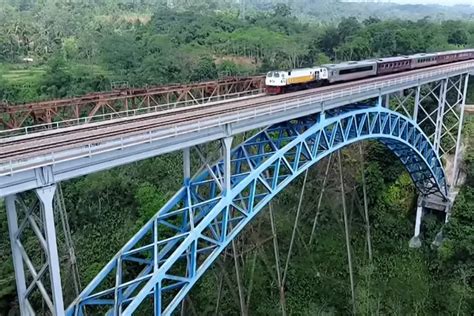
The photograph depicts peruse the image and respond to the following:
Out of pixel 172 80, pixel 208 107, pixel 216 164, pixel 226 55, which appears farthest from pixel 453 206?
pixel 226 55

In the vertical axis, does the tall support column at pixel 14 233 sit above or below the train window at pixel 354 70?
below

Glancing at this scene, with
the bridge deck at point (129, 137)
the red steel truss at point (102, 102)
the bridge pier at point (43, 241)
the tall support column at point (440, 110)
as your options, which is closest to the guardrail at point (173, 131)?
the bridge deck at point (129, 137)

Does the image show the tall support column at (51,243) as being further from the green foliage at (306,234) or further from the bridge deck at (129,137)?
the green foliage at (306,234)

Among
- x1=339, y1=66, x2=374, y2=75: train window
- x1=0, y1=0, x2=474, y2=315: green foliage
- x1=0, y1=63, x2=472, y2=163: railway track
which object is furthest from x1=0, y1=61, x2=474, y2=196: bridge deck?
x1=0, y1=0, x2=474, y2=315: green foliage

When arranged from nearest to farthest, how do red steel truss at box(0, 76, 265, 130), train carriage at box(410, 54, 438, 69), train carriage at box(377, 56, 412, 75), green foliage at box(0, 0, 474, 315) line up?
red steel truss at box(0, 76, 265, 130)
green foliage at box(0, 0, 474, 315)
train carriage at box(377, 56, 412, 75)
train carriage at box(410, 54, 438, 69)

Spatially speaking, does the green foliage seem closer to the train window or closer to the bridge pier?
the train window

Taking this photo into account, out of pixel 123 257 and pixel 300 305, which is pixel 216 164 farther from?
pixel 300 305

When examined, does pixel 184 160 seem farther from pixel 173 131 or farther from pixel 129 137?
pixel 129 137
